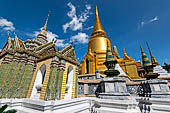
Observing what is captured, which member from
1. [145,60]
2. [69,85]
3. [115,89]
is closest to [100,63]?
[145,60]

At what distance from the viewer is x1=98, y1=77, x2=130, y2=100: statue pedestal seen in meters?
5.58

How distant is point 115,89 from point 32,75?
735 centimetres

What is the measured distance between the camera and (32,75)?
7.46 m

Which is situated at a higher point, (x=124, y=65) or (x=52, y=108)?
(x=124, y=65)

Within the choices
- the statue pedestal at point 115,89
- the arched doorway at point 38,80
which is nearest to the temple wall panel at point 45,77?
the arched doorway at point 38,80

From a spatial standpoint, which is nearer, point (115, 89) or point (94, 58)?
point (115, 89)

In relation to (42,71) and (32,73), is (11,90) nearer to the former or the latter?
(32,73)

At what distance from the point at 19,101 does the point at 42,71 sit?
9.49 ft

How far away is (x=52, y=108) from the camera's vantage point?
4.80 meters

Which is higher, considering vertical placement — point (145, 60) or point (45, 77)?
point (145, 60)

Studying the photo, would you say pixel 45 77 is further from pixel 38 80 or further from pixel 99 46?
pixel 99 46

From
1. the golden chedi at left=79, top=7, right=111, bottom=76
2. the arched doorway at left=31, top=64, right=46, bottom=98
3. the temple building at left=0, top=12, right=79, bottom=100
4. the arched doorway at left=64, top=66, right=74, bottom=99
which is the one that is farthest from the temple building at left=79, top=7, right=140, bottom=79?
the arched doorway at left=31, top=64, right=46, bottom=98

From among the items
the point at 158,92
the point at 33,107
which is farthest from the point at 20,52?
the point at 158,92

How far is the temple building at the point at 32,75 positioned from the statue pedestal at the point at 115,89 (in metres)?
3.30
